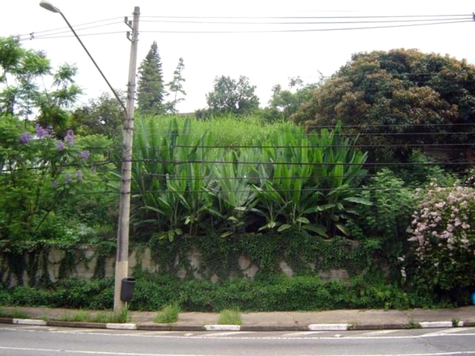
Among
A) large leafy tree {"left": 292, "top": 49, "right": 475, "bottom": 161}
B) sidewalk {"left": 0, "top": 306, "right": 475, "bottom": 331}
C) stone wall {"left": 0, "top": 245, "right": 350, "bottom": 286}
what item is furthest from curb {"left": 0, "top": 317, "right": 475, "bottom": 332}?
large leafy tree {"left": 292, "top": 49, "right": 475, "bottom": 161}

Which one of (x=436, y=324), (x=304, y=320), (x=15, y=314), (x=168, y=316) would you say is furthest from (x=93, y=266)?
(x=436, y=324)

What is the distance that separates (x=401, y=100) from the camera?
20.6 metres

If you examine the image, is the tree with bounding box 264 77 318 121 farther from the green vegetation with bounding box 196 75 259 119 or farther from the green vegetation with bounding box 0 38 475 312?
the green vegetation with bounding box 0 38 475 312

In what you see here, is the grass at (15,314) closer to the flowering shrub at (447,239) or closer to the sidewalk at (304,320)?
the sidewalk at (304,320)

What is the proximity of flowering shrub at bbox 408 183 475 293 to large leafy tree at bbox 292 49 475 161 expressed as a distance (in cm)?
466

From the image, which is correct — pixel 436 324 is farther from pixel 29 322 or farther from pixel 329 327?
pixel 29 322

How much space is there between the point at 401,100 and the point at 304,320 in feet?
32.9

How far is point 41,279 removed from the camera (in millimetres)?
18797

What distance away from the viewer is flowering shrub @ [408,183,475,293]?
49.7 feet

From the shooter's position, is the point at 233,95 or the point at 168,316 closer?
the point at 168,316

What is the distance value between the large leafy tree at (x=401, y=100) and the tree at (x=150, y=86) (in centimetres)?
2380

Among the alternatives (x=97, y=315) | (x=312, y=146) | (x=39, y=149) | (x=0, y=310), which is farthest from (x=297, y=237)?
(x=0, y=310)

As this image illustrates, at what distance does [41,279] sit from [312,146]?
10664 mm

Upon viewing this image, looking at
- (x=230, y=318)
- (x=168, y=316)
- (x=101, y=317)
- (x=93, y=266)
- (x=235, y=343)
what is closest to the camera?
(x=235, y=343)
